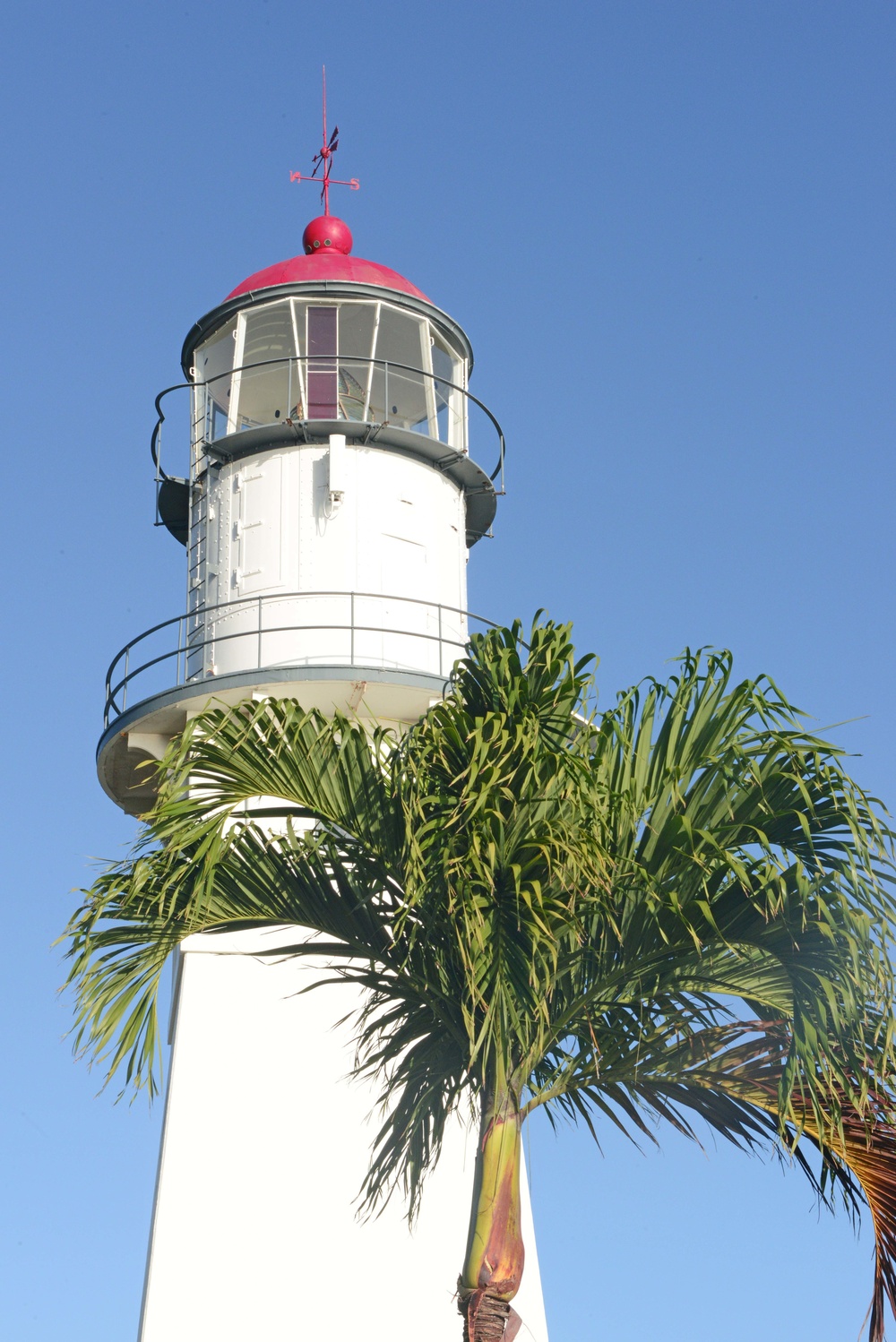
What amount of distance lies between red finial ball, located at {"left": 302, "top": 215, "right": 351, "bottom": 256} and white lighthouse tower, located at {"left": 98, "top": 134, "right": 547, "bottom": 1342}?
0.10 feet

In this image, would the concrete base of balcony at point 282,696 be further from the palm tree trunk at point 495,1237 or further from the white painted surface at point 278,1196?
the palm tree trunk at point 495,1237

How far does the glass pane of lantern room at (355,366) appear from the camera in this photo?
1677cm

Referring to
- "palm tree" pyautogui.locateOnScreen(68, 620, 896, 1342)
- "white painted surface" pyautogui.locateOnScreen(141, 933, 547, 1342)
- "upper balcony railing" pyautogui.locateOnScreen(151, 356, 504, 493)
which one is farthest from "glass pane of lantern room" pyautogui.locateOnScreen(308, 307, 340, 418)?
"palm tree" pyautogui.locateOnScreen(68, 620, 896, 1342)

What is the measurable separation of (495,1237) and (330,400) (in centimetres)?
1045

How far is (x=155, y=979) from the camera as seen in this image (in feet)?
24.8

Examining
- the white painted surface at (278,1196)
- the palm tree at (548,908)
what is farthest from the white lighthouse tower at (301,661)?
the palm tree at (548,908)

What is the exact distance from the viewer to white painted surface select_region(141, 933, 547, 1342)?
13.5 m

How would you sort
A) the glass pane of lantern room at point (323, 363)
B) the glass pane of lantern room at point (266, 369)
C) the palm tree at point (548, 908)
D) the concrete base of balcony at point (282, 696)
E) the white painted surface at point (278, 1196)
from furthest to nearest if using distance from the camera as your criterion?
the glass pane of lantern room at point (266, 369), the glass pane of lantern room at point (323, 363), the concrete base of balcony at point (282, 696), the white painted surface at point (278, 1196), the palm tree at point (548, 908)

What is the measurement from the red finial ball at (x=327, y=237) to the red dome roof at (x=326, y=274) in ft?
2.19

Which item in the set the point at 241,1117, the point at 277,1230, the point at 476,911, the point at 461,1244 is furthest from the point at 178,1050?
the point at 476,911

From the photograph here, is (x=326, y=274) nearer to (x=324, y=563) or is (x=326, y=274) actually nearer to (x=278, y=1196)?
(x=324, y=563)

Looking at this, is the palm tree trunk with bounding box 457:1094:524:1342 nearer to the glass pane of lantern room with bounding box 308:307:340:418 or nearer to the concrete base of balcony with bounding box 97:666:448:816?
the concrete base of balcony with bounding box 97:666:448:816

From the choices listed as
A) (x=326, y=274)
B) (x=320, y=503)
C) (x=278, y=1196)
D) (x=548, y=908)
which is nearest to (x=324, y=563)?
(x=320, y=503)

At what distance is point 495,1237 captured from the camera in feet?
23.5
